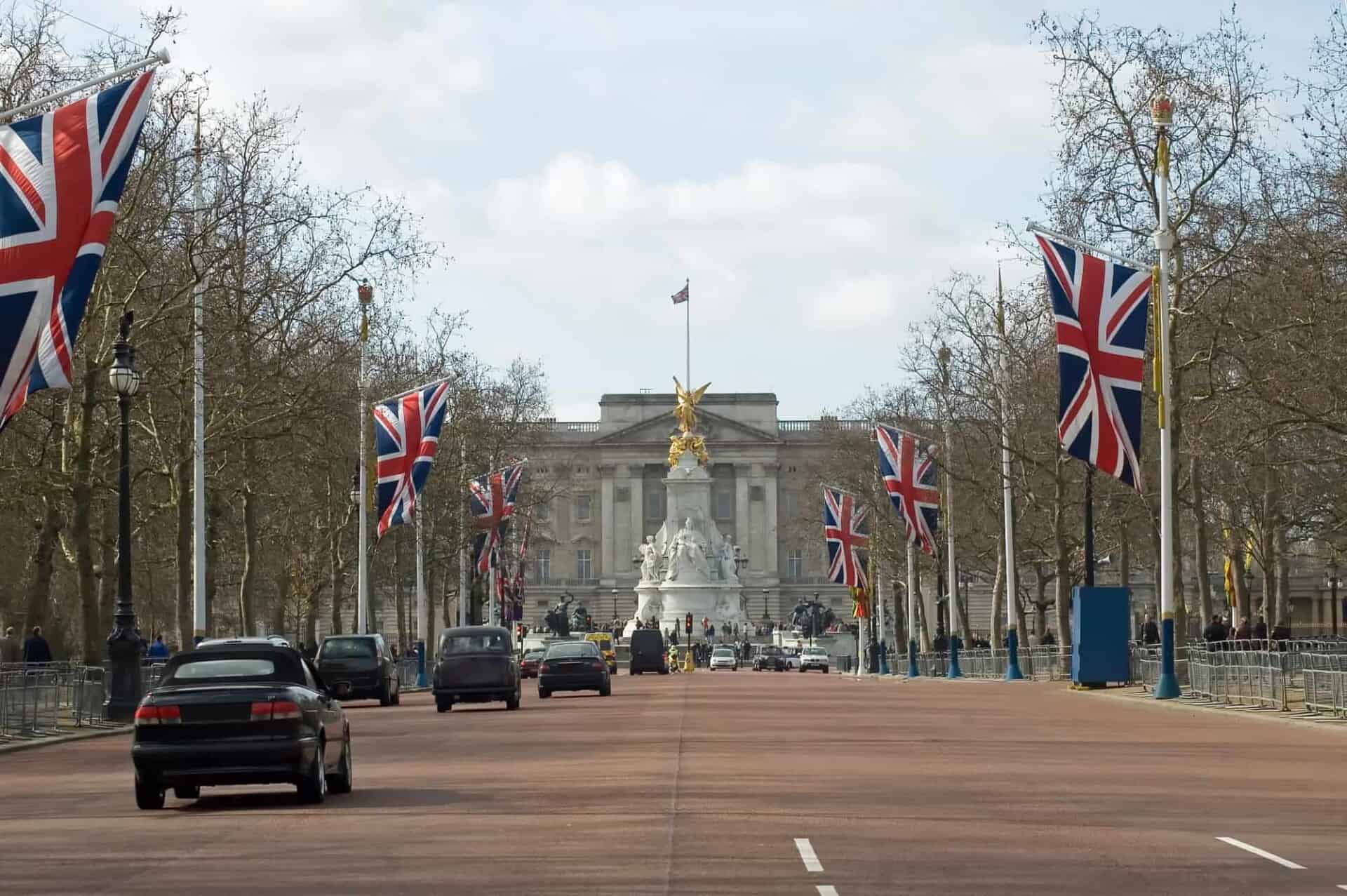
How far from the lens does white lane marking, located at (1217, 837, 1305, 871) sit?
13.9 metres

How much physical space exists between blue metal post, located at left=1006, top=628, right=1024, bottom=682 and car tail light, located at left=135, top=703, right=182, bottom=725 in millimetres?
47032

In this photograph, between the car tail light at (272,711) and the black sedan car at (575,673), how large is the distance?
1357 inches

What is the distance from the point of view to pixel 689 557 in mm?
125375

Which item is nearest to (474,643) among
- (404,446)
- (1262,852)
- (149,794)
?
(404,446)

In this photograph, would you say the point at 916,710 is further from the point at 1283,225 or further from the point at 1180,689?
the point at 1283,225

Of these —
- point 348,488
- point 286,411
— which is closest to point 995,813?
point 286,411

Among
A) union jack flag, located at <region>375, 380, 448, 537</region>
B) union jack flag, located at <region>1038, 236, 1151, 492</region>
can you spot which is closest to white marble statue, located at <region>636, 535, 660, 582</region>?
union jack flag, located at <region>375, 380, 448, 537</region>

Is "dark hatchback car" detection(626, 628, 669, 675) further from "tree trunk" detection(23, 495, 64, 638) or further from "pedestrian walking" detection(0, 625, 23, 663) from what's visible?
"tree trunk" detection(23, 495, 64, 638)

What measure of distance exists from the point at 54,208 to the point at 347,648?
25.6 m

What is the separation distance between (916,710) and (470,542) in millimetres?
45714

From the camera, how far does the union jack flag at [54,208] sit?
76.9 feet

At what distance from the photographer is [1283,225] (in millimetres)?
40250

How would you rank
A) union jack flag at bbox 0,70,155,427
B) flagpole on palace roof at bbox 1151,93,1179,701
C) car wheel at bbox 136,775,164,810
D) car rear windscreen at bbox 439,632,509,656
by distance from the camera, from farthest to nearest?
car rear windscreen at bbox 439,632,509,656
flagpole on palace roof at bbox 1151,93,1179,701
union jack flag at bbox 0,70,155,427
car wheel at bbox 136,775,164,810

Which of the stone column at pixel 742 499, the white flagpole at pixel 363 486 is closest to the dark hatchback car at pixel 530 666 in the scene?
the white flagpole at pixel 363 486
